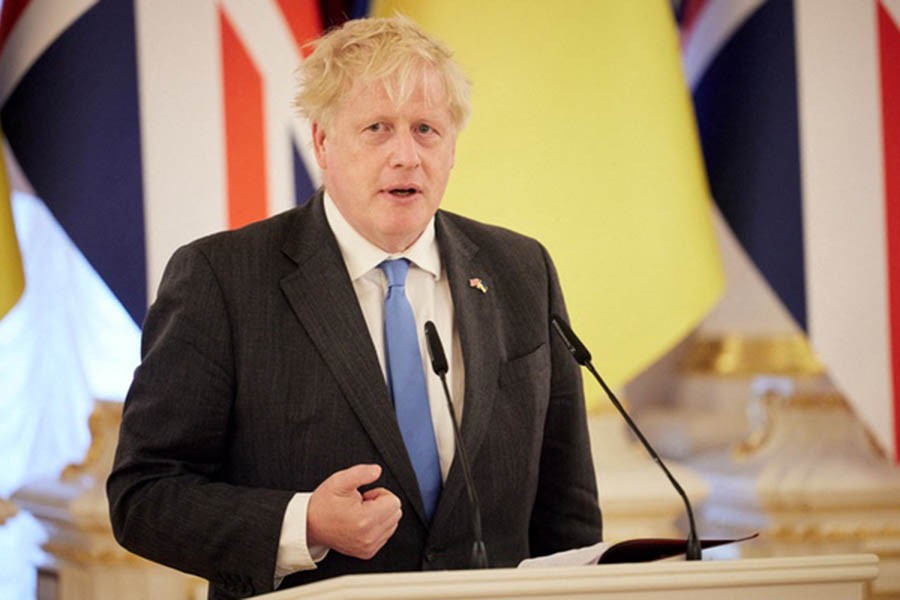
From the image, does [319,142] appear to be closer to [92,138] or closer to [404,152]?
[404,152]

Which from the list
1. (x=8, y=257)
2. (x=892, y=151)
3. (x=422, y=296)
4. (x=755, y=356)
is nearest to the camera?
(x=422, y=296)

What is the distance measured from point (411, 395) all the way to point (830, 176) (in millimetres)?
1902

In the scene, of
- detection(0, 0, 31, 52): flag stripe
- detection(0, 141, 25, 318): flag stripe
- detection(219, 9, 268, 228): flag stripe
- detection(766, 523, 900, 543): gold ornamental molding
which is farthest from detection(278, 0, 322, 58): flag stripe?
detection(766, 523, 900, 543): gold ornamental molding

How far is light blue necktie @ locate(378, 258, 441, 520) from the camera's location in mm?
1900

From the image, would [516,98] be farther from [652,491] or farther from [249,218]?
[652,491]

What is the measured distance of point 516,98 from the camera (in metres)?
A: 3.03

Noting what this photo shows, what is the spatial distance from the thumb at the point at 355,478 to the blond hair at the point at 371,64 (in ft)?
1.97

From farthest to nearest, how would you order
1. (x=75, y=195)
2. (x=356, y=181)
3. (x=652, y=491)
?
1. (x=652, y=491)
2. (x=75, y=195)
3. (x=356, y=181)

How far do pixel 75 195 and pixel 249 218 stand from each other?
17.0 inches

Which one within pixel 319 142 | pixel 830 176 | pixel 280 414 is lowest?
pixel 280 414

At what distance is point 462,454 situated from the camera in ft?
5.39

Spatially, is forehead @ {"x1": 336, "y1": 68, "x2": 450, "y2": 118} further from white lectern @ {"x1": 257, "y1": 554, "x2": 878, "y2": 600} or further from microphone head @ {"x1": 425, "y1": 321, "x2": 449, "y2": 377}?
white lectern @ {"x1": 257, "y1": 554, "x2": 878, "y2": 600}

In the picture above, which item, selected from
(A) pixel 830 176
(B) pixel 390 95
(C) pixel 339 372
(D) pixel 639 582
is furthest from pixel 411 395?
(A) pixel 830 176

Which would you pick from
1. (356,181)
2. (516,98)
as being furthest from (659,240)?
(356,181)
